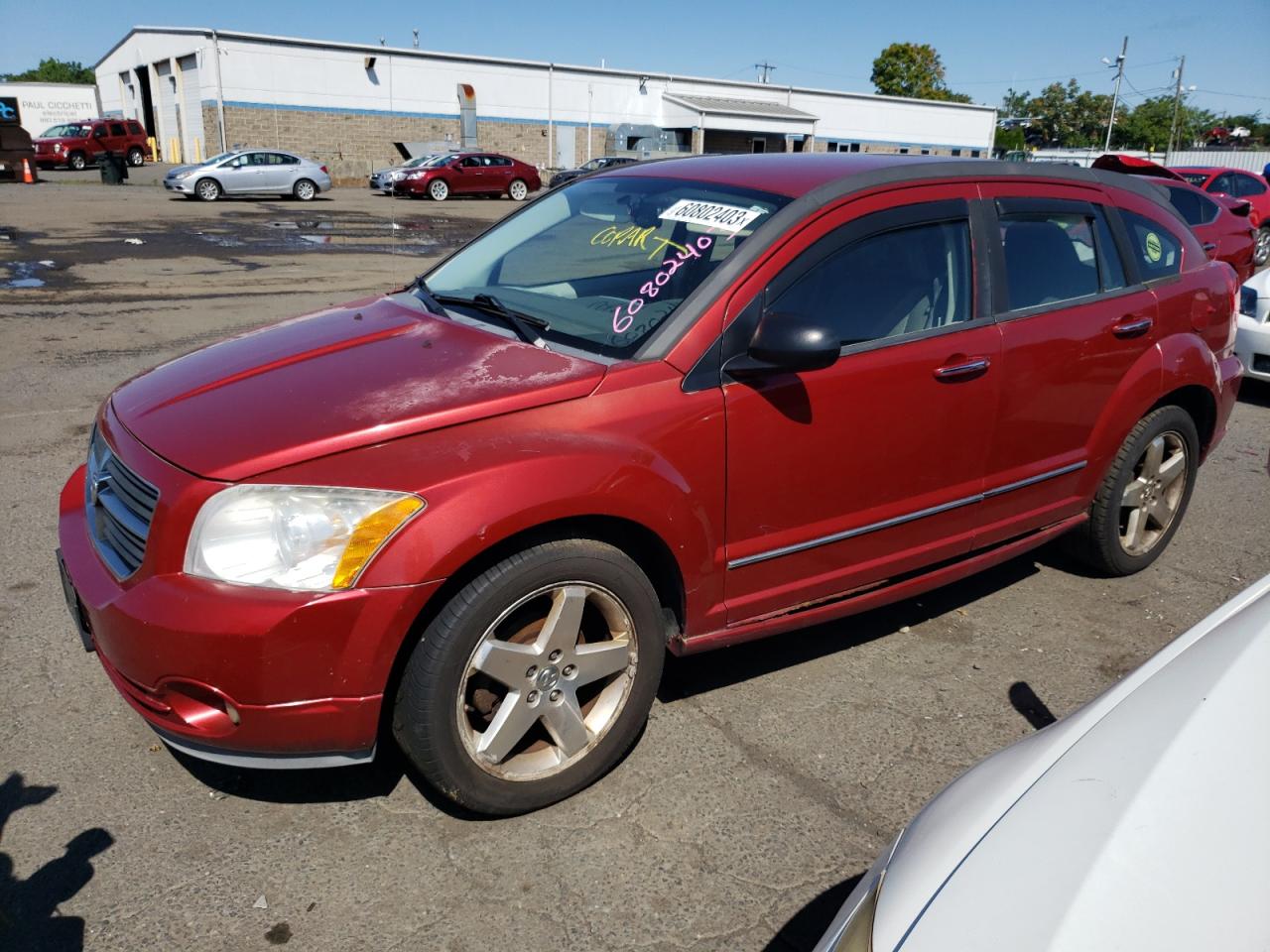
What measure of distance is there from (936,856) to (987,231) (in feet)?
8.67

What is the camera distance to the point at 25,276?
40.3 feet

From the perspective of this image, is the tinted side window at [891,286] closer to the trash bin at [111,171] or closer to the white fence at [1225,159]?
the trash bin at [111,171]

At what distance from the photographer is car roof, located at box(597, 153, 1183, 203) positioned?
3.29 meters

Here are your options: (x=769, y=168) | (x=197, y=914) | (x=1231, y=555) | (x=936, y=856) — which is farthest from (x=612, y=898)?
(x=1231, y=555)

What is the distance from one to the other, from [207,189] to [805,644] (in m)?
28.0

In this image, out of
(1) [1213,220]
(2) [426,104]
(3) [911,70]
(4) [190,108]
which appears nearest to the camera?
(1) [1213,220]

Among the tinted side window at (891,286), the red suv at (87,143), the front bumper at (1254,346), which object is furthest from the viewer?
the red suv at (87,143)

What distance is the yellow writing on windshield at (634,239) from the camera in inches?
129

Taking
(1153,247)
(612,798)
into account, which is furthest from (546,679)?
(1153,247)

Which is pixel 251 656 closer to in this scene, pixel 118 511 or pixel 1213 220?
pixel 118 511

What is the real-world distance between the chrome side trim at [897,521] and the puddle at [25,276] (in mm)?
11481

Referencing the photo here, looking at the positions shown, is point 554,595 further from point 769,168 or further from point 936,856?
point 769,168

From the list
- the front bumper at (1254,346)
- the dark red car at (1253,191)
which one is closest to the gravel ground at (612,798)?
the front bumper at (1254,346)

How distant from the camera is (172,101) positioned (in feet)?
151
